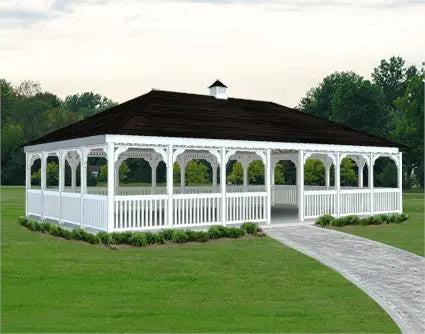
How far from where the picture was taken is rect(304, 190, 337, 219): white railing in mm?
23172

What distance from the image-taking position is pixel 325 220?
2241 cm

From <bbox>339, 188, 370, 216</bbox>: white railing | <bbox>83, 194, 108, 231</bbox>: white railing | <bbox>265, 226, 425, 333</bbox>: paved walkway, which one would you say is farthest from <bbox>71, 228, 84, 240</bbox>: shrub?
<bbox>339, 188, 370, 216</bbox>: white railing

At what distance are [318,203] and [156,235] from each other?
27.5ft

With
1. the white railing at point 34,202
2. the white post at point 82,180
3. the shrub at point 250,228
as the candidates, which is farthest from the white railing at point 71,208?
the shrub at point 250,228

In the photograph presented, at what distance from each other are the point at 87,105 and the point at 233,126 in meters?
119

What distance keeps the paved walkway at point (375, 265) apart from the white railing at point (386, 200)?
5.67 meters

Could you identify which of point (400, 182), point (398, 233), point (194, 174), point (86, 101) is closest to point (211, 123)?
point (398, 233)

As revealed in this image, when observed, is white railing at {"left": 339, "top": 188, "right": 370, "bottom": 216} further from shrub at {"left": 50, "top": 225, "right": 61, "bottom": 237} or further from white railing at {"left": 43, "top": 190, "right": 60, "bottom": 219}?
white railing at {"left": 43, "top": 190, "right": 60, "bottom": 219}

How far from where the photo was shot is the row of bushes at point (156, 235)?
1745cm

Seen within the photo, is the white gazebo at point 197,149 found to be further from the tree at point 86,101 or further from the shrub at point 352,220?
the tree at point 86,101

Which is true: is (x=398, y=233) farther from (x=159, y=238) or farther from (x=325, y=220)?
(x=159, y=238)

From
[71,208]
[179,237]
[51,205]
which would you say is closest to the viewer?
[179,237]

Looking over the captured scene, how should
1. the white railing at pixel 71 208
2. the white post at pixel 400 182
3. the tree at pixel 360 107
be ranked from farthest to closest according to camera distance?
the tree at pixel 360 107 → the white post at pixel 400 182 → the white railing at pixel 71 208

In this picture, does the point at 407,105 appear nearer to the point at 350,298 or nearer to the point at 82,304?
the point at 350,298
